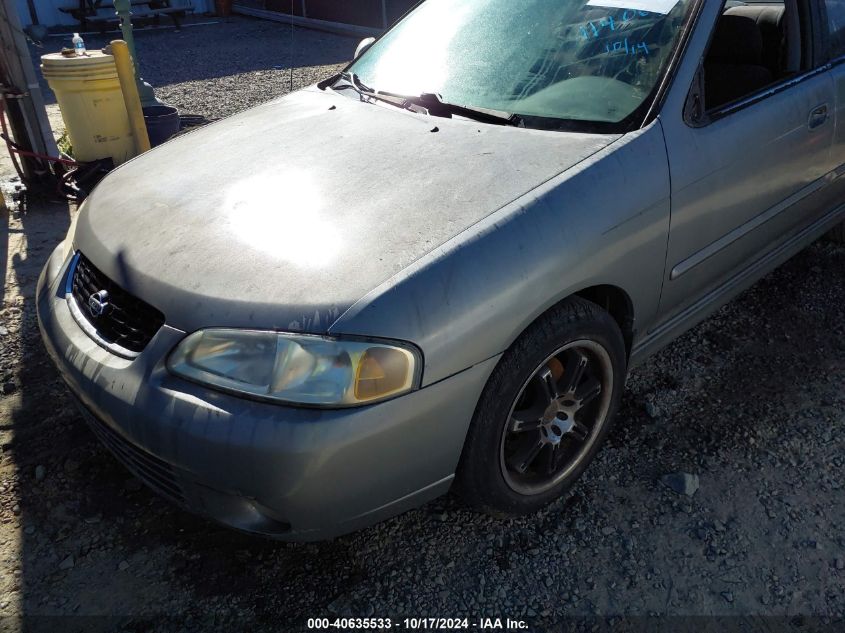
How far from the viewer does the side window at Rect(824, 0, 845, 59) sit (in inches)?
116

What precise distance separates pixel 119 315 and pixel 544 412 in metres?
1.32

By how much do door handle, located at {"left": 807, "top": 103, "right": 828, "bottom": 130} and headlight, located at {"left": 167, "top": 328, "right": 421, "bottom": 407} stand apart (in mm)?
2080

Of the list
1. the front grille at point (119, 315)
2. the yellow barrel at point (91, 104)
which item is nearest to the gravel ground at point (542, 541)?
the front grille at point (119, 315)

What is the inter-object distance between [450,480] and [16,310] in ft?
9.29

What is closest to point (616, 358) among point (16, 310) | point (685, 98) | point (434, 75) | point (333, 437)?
point (685, 98)

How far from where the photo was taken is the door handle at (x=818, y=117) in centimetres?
274

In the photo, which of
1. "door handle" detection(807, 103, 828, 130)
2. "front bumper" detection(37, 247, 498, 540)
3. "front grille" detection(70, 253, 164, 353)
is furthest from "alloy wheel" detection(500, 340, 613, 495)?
"door handle" detection(807, 103, 828, 130)

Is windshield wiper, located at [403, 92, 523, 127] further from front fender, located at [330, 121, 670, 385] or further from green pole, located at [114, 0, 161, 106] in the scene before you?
green pole, located at [114, 0, 161, 106]

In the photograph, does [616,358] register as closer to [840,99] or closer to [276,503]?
[276,503]

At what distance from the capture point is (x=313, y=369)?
1.67 meters

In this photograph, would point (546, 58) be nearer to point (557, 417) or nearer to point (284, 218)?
point (284, 218)

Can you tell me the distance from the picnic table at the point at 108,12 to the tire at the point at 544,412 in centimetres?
1521

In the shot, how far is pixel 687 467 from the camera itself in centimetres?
247

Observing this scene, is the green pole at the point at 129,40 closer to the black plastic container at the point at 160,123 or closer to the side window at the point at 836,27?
the black plastic container at the point at 160,123
